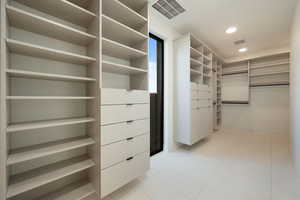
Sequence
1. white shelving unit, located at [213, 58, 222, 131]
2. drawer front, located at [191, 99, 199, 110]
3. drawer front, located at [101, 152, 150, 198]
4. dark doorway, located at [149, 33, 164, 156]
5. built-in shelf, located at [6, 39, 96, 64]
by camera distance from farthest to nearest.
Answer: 1. white shelving unit, located at [213, 58, 222, 131]
2. drawer front, located at [191, 99, 199, 110]
3. dark doorway, located at [149, 33, 164, 156]
4. drawer front, located at [101, 152, 150, 198]
5. built-in shelf, located at [6, 39, 96, 64]

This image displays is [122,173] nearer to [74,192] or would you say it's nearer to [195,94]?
[74,192]

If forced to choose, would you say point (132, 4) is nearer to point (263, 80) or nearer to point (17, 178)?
point (17, 178)

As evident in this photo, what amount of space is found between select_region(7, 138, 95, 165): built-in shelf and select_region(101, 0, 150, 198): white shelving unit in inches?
10.3

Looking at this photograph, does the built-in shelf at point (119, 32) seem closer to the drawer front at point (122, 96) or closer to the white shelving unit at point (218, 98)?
the drawer front at point (122, 96)

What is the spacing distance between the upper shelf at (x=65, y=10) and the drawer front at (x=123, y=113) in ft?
3.16

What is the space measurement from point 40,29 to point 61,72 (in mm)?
406

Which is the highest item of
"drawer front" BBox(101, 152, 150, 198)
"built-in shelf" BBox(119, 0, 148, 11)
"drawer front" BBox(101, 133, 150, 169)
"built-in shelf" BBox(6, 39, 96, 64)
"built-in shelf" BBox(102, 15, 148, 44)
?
"built-in shelf" BBox(119, 0, 148, 11)

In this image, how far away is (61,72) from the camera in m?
1.39

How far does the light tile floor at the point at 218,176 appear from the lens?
147 centimetres

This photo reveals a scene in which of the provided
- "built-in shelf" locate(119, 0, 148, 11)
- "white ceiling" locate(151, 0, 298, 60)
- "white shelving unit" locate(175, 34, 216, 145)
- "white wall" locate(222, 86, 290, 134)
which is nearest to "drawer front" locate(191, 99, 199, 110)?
"white shelving unit" locate(175, 34, 216, 145)

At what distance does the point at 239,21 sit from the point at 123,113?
9.00 feet

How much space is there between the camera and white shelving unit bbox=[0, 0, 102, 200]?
1.05 metres

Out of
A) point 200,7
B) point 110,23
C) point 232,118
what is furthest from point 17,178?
point 232,118

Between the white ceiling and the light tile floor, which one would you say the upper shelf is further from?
the light tile floor
